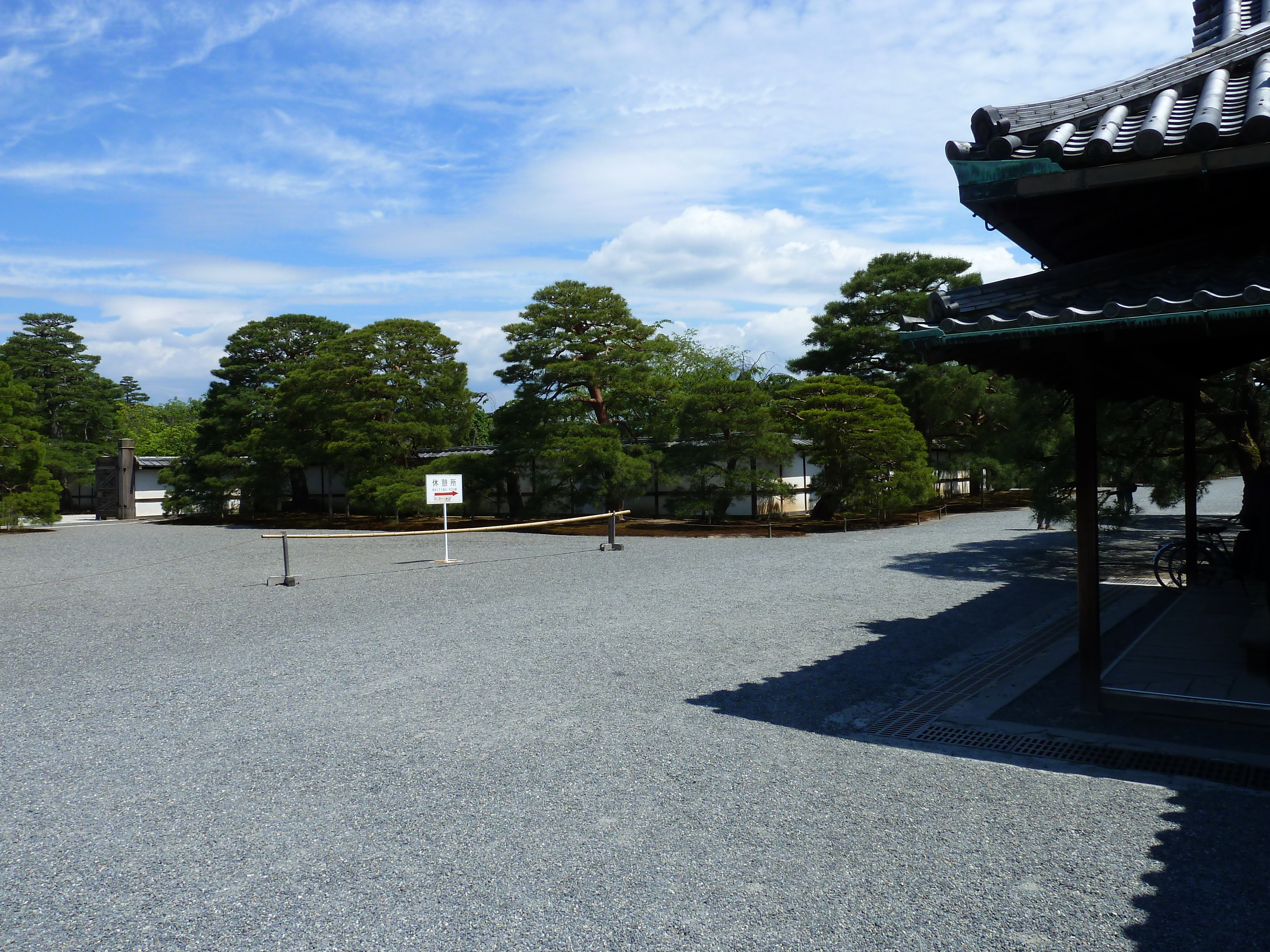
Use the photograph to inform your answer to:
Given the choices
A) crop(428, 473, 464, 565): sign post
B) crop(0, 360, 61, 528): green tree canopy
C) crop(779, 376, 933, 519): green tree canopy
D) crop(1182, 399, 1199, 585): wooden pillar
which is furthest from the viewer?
crop(0, 360, 61, 528): green tree canopy

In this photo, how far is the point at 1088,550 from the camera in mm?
4484

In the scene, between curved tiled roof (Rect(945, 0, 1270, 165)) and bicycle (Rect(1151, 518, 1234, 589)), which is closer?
curved tiled roof (Rect(945, 0, 1270, 165))

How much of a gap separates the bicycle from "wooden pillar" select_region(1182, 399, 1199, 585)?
5 centimetres

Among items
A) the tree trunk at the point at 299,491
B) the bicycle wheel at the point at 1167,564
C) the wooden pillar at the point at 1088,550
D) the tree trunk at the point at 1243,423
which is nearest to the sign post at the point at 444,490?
the bicycle wheel at the point at 1167,564

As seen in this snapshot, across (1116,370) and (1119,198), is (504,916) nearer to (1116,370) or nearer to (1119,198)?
(1119,198)

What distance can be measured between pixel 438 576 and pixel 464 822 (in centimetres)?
818

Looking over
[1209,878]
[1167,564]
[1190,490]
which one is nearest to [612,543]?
[1167,564]

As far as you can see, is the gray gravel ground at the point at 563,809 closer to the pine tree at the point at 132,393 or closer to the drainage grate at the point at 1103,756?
the drainage grate at the point at 1103,756

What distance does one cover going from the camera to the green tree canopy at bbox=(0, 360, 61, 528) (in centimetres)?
2227

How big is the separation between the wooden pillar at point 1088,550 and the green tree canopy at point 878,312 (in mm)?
19554

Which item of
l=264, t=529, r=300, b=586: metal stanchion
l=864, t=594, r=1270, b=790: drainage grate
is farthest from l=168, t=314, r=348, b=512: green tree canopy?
l=864, t=594, r=1270, b=790: drainage grate

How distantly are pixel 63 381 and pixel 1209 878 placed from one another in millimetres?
42929

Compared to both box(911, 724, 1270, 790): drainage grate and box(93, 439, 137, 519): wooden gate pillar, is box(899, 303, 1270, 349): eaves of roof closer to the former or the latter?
box(911, 724, 1270, 790): drainage grate

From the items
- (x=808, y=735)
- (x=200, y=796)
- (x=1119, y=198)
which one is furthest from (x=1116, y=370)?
(x=200, y=796)
